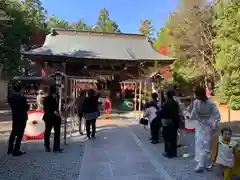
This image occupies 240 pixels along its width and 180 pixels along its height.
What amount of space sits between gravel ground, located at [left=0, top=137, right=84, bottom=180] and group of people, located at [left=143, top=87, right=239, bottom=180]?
1937mm

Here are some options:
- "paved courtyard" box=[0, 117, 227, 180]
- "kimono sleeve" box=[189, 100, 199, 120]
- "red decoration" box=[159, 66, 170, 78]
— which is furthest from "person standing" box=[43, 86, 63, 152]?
"red decoration" box=[159, 66, 170, 78]

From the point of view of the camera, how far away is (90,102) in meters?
7.61

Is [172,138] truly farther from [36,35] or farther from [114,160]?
[36,35]

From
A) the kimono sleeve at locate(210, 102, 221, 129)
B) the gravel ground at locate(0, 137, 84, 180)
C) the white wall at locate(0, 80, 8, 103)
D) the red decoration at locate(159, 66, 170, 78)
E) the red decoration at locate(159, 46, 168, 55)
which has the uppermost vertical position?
the red decoration at locate(159, 46, 168, 55)

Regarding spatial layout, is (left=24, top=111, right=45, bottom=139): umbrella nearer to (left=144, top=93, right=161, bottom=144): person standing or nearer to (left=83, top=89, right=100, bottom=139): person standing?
(left=83, top=89, right=100, bottom=139): person standing

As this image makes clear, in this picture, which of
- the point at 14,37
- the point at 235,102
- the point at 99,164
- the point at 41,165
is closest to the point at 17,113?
the point at 41,165


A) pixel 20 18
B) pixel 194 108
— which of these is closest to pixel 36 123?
pixel 194 108

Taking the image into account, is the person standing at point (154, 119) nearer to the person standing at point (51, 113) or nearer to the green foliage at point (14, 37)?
the person standing at point (51, 113)

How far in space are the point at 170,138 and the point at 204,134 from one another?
3.41 ft

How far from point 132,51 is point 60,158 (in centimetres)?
1488

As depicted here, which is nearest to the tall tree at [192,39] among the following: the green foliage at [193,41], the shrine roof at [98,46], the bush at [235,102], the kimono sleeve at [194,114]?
the green foliage at [193,41]

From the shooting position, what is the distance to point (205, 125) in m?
4.63

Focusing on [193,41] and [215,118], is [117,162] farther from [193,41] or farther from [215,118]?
[193,41]

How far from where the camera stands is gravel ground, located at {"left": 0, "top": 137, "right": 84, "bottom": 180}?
4363mm
